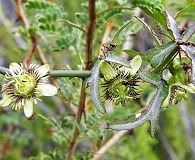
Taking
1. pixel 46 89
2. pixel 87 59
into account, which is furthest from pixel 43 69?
pixel 87 59

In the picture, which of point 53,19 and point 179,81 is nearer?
point 179,81

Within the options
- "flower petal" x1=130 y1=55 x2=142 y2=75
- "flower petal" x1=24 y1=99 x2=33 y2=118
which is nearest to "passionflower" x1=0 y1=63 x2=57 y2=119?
"flower petal" x1=24 y1=99 x2=33 y2=118

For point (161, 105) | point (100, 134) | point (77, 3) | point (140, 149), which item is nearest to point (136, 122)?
point (161, 105)

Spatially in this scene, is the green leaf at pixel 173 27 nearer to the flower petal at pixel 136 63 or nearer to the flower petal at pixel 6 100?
the flower petal at pixel 136 63

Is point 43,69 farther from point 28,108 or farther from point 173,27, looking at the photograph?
point 173,27

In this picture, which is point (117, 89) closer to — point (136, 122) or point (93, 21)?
point (136, 122)

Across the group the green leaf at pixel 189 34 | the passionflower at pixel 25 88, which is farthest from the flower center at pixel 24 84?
the green leaf at pixel 189 34

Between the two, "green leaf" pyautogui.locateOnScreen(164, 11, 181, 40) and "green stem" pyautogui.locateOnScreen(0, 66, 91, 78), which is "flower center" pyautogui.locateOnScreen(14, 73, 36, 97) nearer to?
"green stem" pyautogui.locateOnScreen(0, 66, 91, 78)
